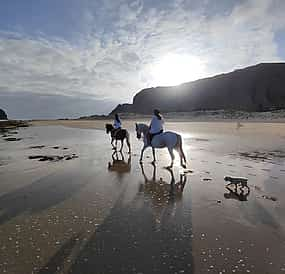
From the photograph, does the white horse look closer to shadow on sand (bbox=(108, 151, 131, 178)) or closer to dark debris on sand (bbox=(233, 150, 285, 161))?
shadow on sand (bbox=(108, 151, 131, 178))

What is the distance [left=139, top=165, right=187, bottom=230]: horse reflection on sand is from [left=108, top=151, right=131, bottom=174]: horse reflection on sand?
44.9 inches

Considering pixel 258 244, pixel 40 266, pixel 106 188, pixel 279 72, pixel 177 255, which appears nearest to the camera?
pixel 40 266

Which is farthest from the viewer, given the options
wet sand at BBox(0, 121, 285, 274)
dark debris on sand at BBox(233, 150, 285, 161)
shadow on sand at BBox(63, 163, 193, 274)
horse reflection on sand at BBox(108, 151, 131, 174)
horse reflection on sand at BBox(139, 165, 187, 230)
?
dark debris on sand at BBox(233, 150, 285, 161)

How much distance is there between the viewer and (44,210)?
5.90 m

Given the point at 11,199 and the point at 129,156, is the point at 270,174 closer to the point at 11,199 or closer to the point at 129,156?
the point at 129,156

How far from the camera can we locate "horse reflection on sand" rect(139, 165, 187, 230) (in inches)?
229

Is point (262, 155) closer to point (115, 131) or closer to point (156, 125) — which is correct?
point (156, 125)

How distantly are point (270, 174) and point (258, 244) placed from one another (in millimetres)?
5449

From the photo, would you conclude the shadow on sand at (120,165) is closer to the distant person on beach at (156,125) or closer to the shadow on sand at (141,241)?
the distant person on beach at (156,125)

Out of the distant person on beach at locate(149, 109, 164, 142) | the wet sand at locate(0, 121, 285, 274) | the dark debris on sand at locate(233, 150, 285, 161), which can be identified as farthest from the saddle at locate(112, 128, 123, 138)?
the dark debris on sand at locate(233, 150, 285, 161)

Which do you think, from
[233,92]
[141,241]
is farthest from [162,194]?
[233,92]

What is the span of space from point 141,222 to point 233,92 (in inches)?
5491

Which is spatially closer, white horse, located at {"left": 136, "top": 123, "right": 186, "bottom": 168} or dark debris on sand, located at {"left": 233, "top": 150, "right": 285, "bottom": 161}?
white horse, located at {"left": 136, "top": 123, "right": 186, "bottom": 168}

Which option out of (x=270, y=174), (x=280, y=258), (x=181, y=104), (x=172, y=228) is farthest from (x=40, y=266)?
(x=181, y=104)
